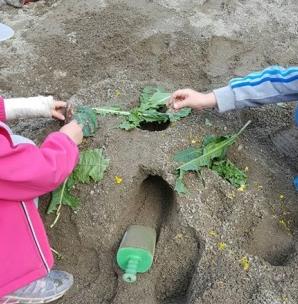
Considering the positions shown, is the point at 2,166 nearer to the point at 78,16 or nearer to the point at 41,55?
the point at 41,55

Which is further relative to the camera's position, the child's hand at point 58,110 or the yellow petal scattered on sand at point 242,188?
the child's hand at point 58,110

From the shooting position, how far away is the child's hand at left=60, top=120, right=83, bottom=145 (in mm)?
2287

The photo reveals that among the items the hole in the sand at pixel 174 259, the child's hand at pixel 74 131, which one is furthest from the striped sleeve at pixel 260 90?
the child's hand at pixel 74 131

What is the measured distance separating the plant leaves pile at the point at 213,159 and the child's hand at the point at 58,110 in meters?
0.58

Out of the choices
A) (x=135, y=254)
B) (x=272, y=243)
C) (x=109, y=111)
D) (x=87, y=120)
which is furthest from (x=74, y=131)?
(x=272, y=243)

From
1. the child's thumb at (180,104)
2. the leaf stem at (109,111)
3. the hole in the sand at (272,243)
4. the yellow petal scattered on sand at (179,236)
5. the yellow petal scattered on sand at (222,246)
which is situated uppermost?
the child's thumb at (180,104)

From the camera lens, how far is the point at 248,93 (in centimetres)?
247

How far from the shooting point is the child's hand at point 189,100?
96.1 inches

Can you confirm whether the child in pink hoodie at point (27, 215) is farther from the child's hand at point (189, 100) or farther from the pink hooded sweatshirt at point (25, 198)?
A: the child's hand at point (189, 100)

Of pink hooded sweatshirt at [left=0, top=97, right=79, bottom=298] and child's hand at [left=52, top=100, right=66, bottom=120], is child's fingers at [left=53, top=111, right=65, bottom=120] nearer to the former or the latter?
child's hand at [left=52, top=100, right=66, bottom=120]

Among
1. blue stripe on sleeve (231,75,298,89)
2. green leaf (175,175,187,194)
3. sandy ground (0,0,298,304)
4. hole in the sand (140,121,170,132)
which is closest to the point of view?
sandy ground (0,0,298,304)

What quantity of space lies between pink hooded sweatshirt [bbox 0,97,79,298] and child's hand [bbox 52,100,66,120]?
0.41 m

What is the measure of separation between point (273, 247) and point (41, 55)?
1.72 meters

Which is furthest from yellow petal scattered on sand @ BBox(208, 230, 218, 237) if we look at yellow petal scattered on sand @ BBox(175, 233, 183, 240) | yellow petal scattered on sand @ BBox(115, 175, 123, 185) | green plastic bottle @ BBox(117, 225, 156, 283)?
yellow petal scattered on sand @ BBox(115, 175, 123, 185)
